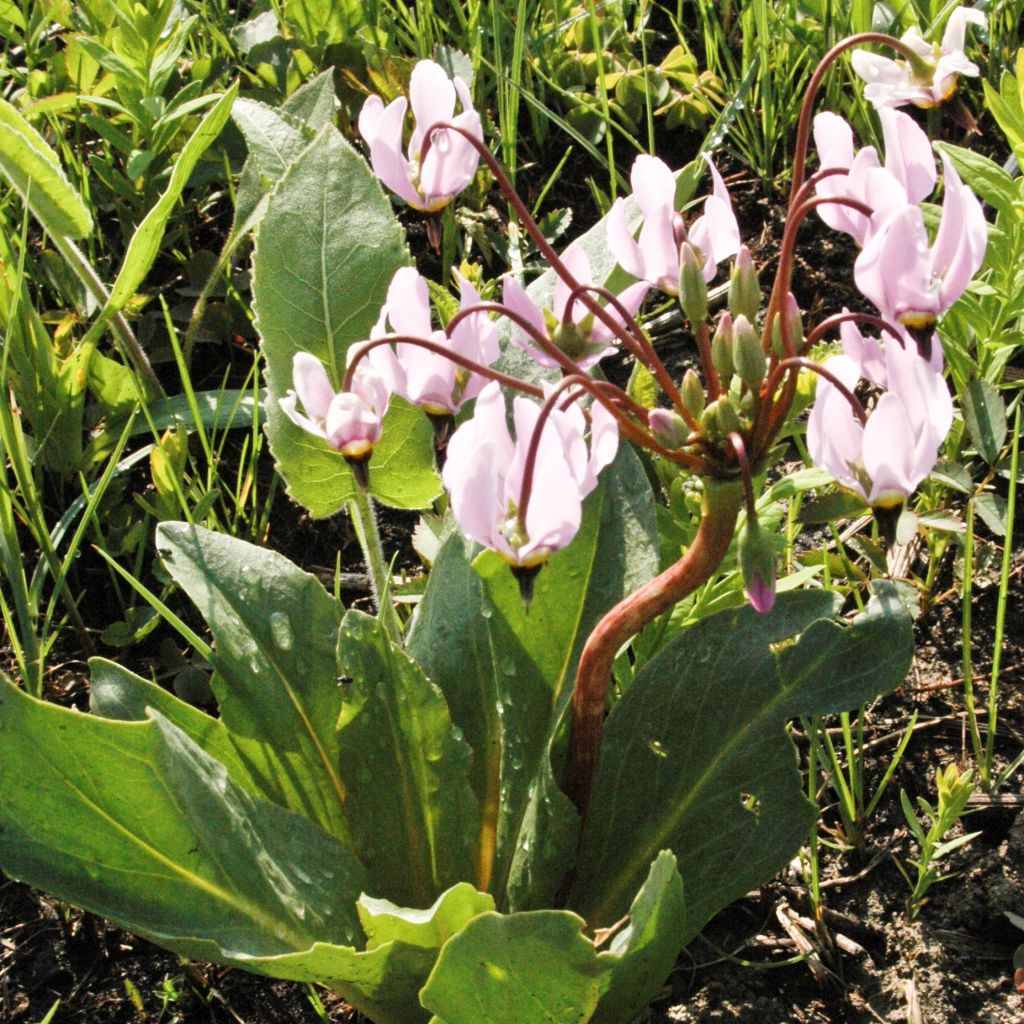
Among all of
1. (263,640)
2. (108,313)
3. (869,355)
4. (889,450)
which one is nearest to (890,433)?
(889,450)

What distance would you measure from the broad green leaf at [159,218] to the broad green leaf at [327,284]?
0.41 m

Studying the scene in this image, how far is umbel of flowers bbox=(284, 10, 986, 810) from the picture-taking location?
1.20m

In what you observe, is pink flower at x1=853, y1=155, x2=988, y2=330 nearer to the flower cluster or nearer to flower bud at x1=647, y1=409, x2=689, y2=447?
the flower cluster

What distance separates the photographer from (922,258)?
1208mm

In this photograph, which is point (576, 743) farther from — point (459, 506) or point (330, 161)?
point (330, 161)

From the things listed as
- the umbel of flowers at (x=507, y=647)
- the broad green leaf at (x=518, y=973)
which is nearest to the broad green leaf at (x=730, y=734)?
the umbel of flowers at (x=507, y=647)

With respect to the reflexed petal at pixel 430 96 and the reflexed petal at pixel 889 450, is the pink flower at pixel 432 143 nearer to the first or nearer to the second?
the reflexed petal at pixel 430 96

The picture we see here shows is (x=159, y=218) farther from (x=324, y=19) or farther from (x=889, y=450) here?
(x=889, y=450)

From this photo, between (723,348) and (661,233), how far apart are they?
8.8 inches

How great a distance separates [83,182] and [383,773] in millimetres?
1623

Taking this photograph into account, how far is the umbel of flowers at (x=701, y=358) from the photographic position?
1.20 meters

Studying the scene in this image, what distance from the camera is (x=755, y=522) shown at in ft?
4.02

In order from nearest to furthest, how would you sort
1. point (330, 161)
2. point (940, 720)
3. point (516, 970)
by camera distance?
point (516, 970)
point (330, 161)
point (940, 720)

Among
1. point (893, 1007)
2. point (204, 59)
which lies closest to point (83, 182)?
point (204, 59)
